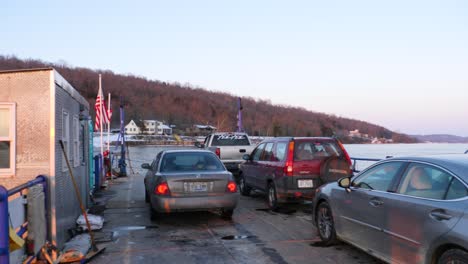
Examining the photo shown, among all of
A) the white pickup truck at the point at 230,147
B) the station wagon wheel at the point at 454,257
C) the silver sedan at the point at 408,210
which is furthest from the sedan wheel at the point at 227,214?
the white pickup truck at the point at 230,147

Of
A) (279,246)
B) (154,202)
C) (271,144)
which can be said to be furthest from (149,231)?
(271,144)

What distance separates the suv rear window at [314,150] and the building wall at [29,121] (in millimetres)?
5395

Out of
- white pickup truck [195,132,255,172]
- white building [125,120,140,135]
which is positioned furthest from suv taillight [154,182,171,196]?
white building [125,120,140,135]

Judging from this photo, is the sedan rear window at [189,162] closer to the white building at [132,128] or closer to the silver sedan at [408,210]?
the silver sedan at [408,210]

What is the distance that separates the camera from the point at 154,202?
27.4ft

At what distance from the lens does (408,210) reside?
4766 millimetres

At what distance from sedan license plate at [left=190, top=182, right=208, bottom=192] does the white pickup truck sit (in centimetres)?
683

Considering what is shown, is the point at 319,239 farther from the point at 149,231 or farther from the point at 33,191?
the point at 33,191

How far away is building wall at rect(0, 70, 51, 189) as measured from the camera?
5840 mm

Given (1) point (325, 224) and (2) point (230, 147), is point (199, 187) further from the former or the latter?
(2) point (230, 147)

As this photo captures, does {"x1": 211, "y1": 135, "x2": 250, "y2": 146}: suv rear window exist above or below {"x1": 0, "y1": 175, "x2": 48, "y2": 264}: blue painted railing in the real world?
above

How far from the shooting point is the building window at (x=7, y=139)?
5820 mm

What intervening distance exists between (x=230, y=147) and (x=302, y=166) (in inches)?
245

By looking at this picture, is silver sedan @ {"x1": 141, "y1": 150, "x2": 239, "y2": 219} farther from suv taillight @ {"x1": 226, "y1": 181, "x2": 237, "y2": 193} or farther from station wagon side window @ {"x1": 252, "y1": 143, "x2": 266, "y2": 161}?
station wagon side window @ {"x1": 252, "y1": 143, "x2": 266, "y2": 161}
